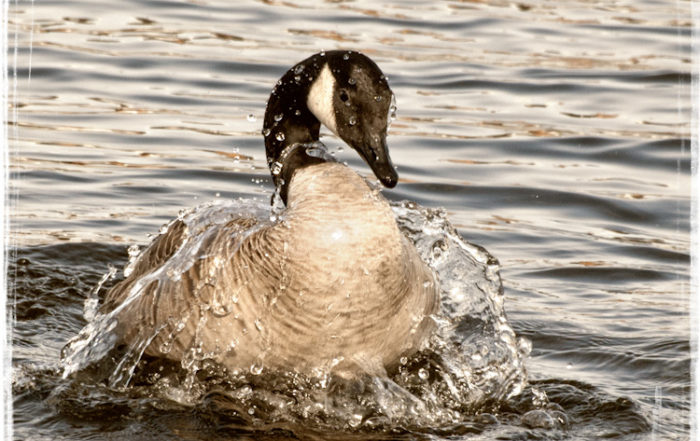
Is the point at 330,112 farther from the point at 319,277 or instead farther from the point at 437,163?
the point at 437,163

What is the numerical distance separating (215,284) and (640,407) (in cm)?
225

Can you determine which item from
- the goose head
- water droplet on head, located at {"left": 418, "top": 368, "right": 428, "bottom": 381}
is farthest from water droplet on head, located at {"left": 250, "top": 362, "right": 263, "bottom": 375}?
the goose head

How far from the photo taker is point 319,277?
17.4 feet

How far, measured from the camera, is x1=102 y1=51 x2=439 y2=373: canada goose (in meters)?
5.34

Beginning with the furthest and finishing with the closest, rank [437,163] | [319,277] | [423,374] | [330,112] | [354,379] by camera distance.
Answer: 1. [437,163]
2. [423,374]
3. [330,112]
4. [354,379]
5. [319,277]

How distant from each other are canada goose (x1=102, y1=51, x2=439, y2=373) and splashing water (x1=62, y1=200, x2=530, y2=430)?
0.29 feet

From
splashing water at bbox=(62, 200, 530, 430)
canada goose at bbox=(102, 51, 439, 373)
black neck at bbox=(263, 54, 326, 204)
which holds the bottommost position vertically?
splashing water at bbox=(62, 200, 530, 430)

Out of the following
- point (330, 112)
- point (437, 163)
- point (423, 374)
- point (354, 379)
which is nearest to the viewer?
point (354, 379)

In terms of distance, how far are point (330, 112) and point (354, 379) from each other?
1.33 m

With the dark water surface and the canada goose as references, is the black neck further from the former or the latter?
the dark water surface

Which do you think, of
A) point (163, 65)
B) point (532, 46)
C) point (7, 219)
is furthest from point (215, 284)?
point (532, 46)

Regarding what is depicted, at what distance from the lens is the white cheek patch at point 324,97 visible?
5594 mm

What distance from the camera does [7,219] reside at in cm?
771

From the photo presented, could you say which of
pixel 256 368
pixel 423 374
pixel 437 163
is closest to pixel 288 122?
pixel 256 368
